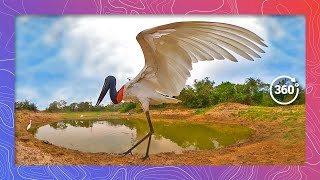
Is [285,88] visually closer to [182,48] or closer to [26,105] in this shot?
[182,48]

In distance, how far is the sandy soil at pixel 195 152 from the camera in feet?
15.5

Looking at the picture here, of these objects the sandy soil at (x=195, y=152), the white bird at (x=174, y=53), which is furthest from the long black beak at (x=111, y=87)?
the sandy soil at (x=195, y=152)

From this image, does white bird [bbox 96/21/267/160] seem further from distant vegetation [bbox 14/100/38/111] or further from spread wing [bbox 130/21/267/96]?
distant vegetation [bbox 14/100/38/111]

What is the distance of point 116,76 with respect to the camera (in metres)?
4.79

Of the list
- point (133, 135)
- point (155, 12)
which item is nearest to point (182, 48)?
point (155, 12)

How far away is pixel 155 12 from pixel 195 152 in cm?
117

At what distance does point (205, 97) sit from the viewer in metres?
4.80

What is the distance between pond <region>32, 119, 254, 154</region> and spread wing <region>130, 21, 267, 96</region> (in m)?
0.34

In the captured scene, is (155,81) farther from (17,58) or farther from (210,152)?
(17,58)

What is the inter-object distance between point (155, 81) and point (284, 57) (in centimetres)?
105

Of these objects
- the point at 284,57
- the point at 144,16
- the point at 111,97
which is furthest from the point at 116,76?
the point at 284,57

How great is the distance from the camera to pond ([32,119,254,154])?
479 centimetres

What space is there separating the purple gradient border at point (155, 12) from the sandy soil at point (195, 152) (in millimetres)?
49

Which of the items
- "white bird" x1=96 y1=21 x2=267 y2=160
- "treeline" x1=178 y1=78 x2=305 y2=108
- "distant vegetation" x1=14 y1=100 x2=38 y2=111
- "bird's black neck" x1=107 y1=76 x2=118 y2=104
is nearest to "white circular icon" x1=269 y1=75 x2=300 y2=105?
"treeline" x1=178 y1=78 x2=305 y2=108
